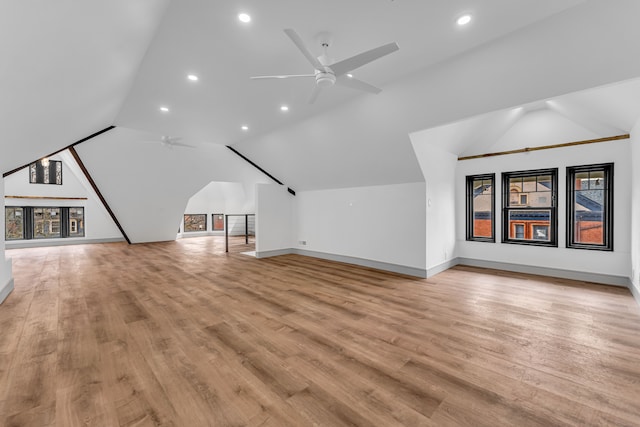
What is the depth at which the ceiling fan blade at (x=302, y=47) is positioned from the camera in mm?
2104

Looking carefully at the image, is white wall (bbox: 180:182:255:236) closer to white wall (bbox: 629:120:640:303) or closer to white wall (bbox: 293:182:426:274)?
white wall (bbox: 293:182:426:274)

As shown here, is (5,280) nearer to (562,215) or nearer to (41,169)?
(41,169)

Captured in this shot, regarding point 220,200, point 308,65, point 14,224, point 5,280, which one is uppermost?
point 308,65

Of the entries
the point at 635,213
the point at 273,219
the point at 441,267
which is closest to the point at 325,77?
the point at 441,267

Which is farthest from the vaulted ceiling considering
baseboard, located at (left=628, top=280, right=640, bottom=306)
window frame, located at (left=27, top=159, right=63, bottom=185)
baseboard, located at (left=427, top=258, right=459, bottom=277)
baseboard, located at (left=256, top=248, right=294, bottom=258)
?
window frame, located at (left=27, top=159, right=63, bottom=185)

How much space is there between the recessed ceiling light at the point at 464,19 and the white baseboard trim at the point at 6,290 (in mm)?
6948

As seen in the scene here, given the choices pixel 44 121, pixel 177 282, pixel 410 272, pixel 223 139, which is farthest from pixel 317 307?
pixel 223 139

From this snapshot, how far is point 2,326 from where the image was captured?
3.08m

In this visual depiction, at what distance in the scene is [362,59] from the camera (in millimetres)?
2510

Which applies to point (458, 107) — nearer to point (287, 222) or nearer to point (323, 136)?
point (323, 136)

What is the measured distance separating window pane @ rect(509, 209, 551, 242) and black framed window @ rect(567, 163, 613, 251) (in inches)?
15.3

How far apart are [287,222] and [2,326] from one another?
19.5ft

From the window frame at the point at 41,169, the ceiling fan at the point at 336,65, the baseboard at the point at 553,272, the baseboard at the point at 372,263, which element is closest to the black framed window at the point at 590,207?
the baseboard at the point at 553,272

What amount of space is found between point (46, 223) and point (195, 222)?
5.54 metres
